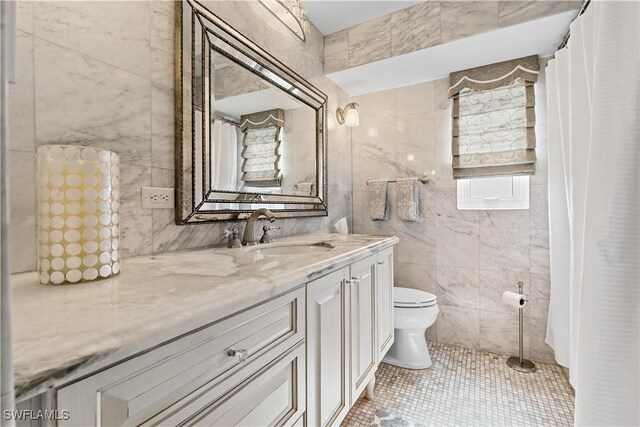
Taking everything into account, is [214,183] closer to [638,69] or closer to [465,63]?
[638,69]

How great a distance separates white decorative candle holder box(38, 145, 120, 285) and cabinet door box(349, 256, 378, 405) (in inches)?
35.7

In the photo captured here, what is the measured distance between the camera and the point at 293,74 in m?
1.91

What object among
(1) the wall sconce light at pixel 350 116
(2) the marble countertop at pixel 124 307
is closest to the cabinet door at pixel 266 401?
(2) the marble countertop at pixel 124 307

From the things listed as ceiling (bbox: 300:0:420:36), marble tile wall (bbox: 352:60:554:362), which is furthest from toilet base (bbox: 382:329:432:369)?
ceiling (bbox: 300:0:420:36)

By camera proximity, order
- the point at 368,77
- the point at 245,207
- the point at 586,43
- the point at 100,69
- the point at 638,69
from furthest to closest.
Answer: the point at 368,77
the point at 245,207
the point at 586,43
the point at 100,69
the point at 638,69

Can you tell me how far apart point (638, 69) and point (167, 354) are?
1.42m

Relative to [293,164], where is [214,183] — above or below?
below

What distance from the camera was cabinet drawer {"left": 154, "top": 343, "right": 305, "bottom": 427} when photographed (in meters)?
0.60

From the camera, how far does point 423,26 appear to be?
6.45 feet

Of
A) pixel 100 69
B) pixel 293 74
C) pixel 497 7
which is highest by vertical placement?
pixel 497 7

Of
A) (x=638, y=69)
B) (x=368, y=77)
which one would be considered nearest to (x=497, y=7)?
(x=368, y=77)

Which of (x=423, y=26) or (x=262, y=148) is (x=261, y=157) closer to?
(x=262, y=148)

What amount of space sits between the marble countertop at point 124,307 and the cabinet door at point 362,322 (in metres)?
0.41

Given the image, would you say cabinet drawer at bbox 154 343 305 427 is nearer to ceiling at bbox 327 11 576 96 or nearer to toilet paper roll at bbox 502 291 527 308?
toilet paper roll at bbox 502 291 527 308
